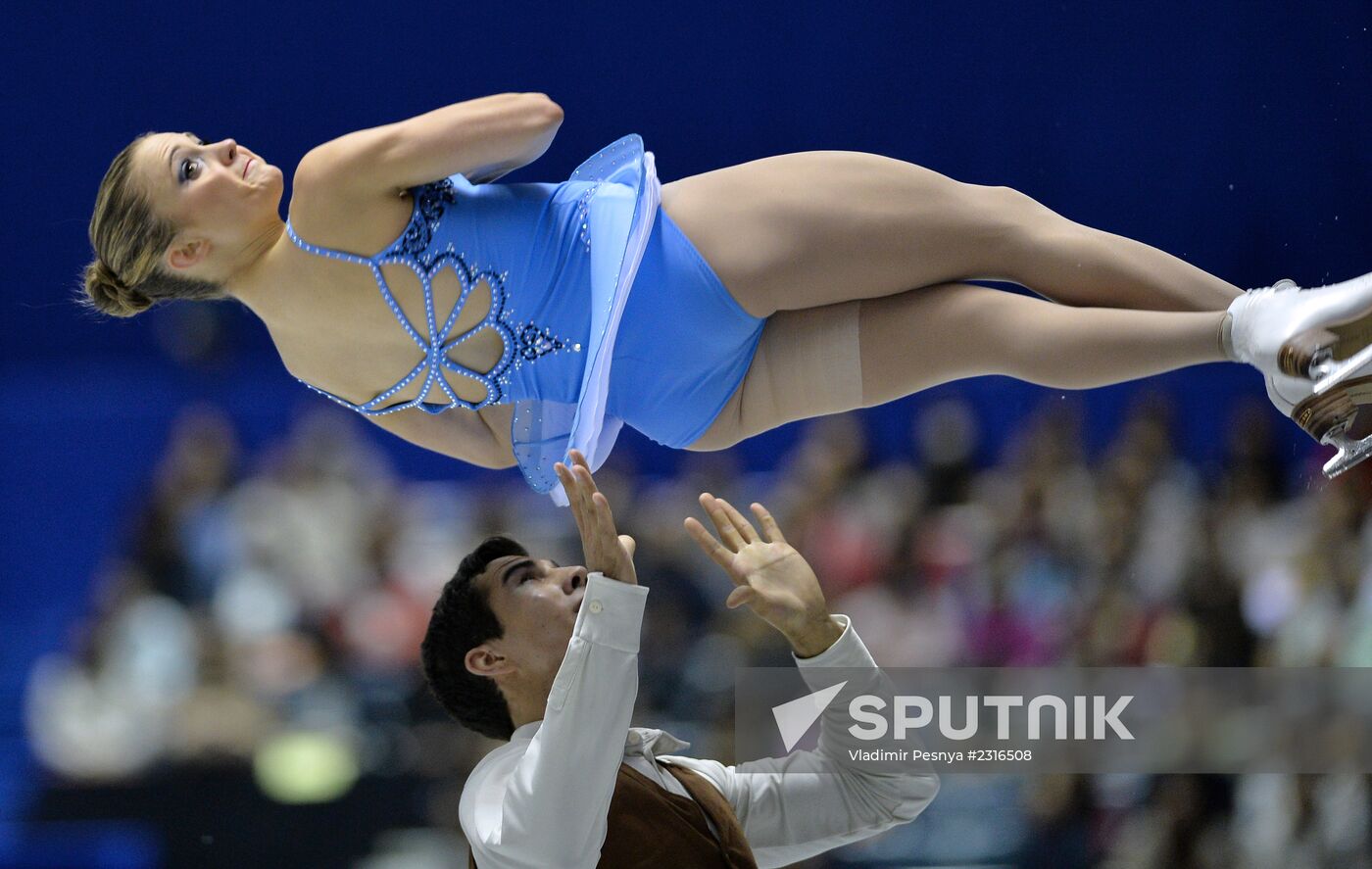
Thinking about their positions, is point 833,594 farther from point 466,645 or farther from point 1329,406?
point 1329,406

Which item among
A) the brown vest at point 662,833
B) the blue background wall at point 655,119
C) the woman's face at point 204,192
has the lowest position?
the brown vest at point 662,833

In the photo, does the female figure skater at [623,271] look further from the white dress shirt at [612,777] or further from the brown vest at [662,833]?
the brown vest at [662,833]

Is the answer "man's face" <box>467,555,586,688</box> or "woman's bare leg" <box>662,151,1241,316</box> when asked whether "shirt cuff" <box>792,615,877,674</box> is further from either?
"woman's bare leg" <box>662,151,1241,316</box>

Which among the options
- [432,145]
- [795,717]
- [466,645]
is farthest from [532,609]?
[795,717]

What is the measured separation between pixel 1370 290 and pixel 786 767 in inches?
48.1

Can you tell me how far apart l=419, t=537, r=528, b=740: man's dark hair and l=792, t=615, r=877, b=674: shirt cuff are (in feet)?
1.70

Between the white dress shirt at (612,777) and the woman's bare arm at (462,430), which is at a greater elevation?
the woman's bare arm at (462,430)

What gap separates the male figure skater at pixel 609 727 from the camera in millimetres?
2080

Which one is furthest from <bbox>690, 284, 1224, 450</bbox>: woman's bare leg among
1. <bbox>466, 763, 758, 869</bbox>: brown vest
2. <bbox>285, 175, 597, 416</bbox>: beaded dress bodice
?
<bbox>466, 763, 758, 869</bbox>: brown vest

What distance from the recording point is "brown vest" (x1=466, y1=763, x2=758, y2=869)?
7.29ft

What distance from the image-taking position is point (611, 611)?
208cm

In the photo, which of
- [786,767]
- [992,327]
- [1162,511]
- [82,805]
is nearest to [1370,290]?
[992,327]

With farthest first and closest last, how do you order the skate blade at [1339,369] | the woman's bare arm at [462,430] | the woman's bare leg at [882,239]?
the woman's bare arm at [462,430]
the woman's bare leg at [882,239]
the skate blade at [1339,369]

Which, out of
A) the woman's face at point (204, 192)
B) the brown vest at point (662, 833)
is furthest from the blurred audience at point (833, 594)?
the woman's face at point (204, 192)
